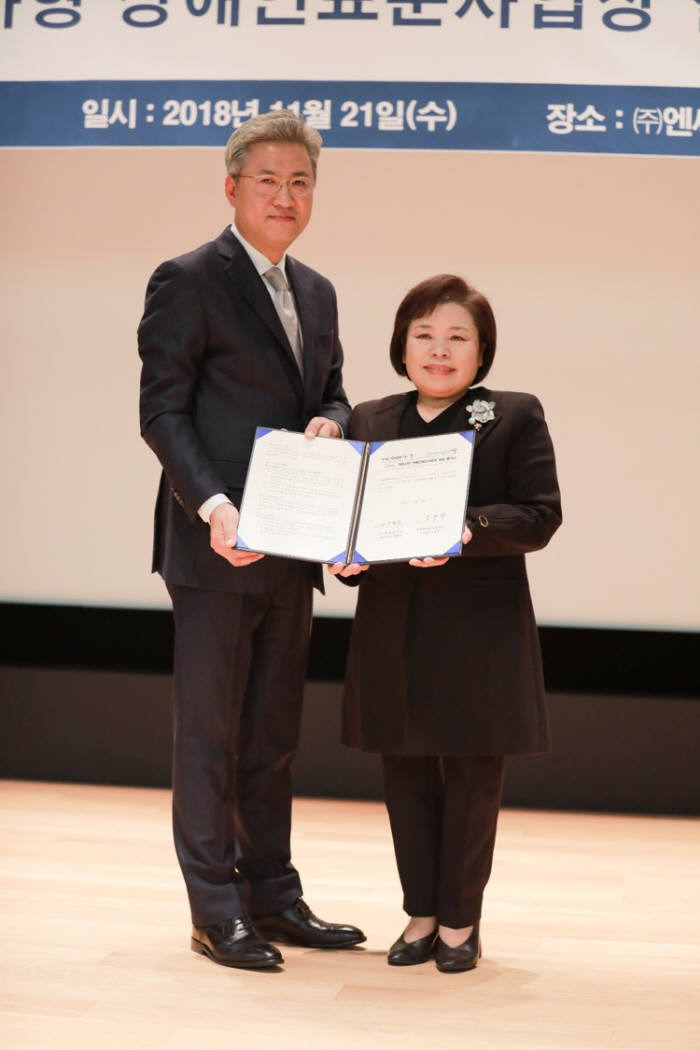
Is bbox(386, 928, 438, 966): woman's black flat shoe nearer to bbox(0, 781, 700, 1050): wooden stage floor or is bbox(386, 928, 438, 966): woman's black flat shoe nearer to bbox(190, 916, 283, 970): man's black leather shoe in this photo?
bbox(0, 781, 700, 1050): wooden stage floor

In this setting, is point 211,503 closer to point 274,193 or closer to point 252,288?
point 252,288

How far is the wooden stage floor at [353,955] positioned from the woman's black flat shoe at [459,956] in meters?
0.04

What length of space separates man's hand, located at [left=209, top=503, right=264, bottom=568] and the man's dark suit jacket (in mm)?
87

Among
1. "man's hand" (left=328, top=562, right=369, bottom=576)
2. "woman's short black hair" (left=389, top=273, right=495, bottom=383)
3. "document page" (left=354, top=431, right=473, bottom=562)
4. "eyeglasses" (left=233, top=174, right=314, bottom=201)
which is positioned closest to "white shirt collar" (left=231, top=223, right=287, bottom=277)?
"eyeglasses" (left=233, top=174, right=314, bottom=201)

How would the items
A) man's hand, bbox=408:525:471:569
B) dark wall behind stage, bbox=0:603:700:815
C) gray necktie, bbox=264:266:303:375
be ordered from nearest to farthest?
man's hand, bbox=408:525:471:569
gray necktie, bbox=264:266:303:375
dark wall behind stage, bbox=0:603:700:815

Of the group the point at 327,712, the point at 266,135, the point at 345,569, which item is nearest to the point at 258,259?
the point at 266,135

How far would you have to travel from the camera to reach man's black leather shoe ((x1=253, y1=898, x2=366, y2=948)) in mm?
3115

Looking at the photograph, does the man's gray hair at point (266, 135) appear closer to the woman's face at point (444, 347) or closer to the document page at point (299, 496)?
the woman's face at point (444, 347)

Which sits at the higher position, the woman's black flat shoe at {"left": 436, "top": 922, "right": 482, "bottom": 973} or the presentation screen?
the presentation screen

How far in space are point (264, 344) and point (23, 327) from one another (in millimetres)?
2350

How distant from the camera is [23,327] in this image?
5.09m

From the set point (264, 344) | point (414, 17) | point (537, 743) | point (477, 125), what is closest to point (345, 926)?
point (537, 743)

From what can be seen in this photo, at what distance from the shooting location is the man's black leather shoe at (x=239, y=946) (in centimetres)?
292

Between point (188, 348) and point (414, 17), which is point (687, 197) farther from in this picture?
point (188, 348)
